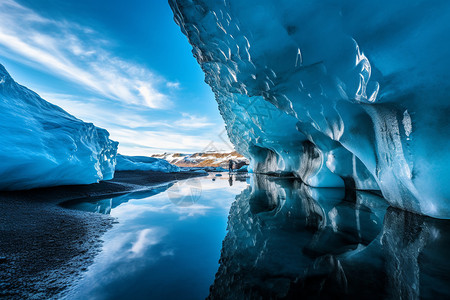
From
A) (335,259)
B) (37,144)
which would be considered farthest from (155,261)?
(37,144)

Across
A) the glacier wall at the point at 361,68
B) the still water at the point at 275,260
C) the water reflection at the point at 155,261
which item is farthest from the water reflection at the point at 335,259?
the glacier wall at the point at 361,68

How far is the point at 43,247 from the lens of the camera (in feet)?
4.90

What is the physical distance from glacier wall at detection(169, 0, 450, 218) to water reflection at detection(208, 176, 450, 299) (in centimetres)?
87

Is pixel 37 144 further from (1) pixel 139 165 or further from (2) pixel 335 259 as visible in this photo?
(1) pixel 139 165

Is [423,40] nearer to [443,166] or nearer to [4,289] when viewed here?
[443,166]

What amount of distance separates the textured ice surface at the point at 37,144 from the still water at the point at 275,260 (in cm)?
259

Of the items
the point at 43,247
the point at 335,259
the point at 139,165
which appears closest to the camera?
the point at 335,259

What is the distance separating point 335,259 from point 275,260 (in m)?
0.43

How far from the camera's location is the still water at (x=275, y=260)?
103 cm

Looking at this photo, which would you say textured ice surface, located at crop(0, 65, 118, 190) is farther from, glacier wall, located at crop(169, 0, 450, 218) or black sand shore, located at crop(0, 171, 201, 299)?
glacier wall, located at crop(169, 0, 450, 218)

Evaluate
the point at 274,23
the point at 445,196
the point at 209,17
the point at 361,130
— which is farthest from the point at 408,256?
the point at 209,17

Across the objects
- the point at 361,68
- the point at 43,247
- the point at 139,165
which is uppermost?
the point at 361,68

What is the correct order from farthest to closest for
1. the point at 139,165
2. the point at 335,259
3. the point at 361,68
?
the point at 139,165 → the point at 361,68 → the point at 335,259

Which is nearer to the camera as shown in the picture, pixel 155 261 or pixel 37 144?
pixel 155 261
